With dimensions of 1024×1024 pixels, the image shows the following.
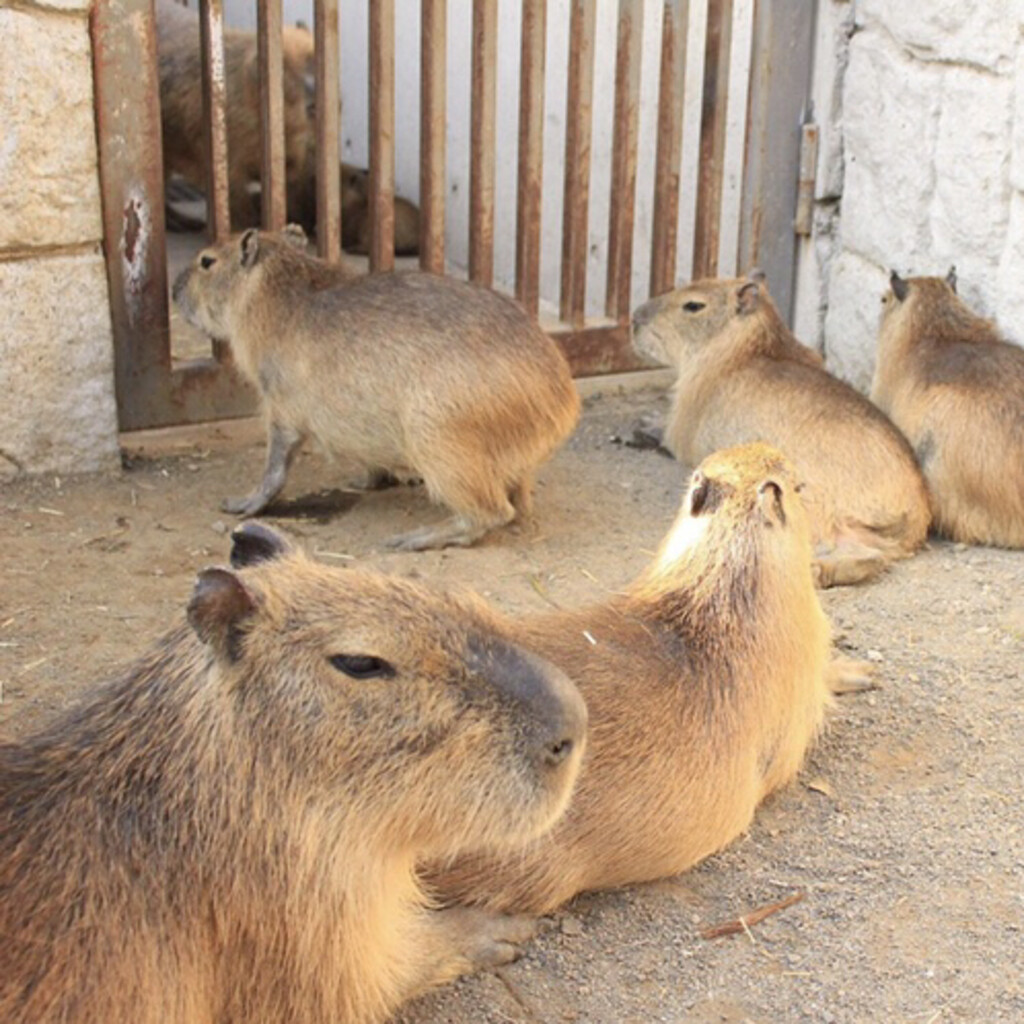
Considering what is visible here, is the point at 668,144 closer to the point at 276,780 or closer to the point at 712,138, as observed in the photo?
the point at 712,138

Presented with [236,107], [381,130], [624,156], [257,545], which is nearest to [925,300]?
[624,156]

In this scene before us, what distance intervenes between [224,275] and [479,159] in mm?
1119

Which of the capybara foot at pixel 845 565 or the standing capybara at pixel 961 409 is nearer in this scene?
the capybara foot at pixel 845 565

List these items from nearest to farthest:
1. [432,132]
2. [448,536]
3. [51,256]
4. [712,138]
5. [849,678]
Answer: [849,678]
[448,536]
[51,256]
[432,132]
[712,138]

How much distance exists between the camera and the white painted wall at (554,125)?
6.57 meters

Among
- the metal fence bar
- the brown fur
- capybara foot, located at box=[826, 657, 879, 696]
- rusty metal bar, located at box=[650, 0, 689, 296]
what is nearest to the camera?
the brown fur

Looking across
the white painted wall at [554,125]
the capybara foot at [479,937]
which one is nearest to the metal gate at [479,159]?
the white painted wall at [554,125]

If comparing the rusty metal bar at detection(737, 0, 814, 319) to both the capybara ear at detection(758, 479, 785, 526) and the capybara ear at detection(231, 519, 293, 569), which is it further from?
the capybara ear at detection(231, 519, 293, 569)

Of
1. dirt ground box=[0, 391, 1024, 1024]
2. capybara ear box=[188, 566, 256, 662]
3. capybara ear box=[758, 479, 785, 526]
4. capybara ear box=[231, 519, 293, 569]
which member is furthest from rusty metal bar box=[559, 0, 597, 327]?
capybara ear box=[188, 566, 256, 662]

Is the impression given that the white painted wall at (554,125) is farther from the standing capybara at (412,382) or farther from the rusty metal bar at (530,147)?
the standing capybara at (412,382)

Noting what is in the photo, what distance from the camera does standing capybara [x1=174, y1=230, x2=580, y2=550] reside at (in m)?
4.49

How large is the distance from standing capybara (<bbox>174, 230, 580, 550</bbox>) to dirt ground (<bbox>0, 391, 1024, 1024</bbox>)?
21cm

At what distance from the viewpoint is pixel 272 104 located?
204 inches

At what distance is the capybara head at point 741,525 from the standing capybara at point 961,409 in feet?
5.39
